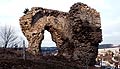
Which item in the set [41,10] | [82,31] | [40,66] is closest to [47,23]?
[41,10]

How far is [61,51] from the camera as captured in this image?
1227 inches

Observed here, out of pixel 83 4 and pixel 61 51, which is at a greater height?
pixel 83 4

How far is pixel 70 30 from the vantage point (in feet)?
98.4

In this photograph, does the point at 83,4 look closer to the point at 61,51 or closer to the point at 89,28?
the point at 89,28

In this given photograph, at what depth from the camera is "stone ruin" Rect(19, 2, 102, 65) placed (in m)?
28.4

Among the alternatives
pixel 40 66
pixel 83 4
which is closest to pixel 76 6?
pixel 83 4

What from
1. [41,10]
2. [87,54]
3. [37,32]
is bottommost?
[87,54]

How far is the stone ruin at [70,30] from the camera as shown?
93.1 feet

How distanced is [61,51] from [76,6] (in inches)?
169

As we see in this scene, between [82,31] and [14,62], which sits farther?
[82,31]

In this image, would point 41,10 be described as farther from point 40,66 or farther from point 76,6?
point 40,66

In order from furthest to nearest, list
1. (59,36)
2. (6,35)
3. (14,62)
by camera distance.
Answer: (6,35) → (59,36) → (14,62)

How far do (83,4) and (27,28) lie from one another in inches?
208

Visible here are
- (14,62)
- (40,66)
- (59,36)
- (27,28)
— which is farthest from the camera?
(59,36)
